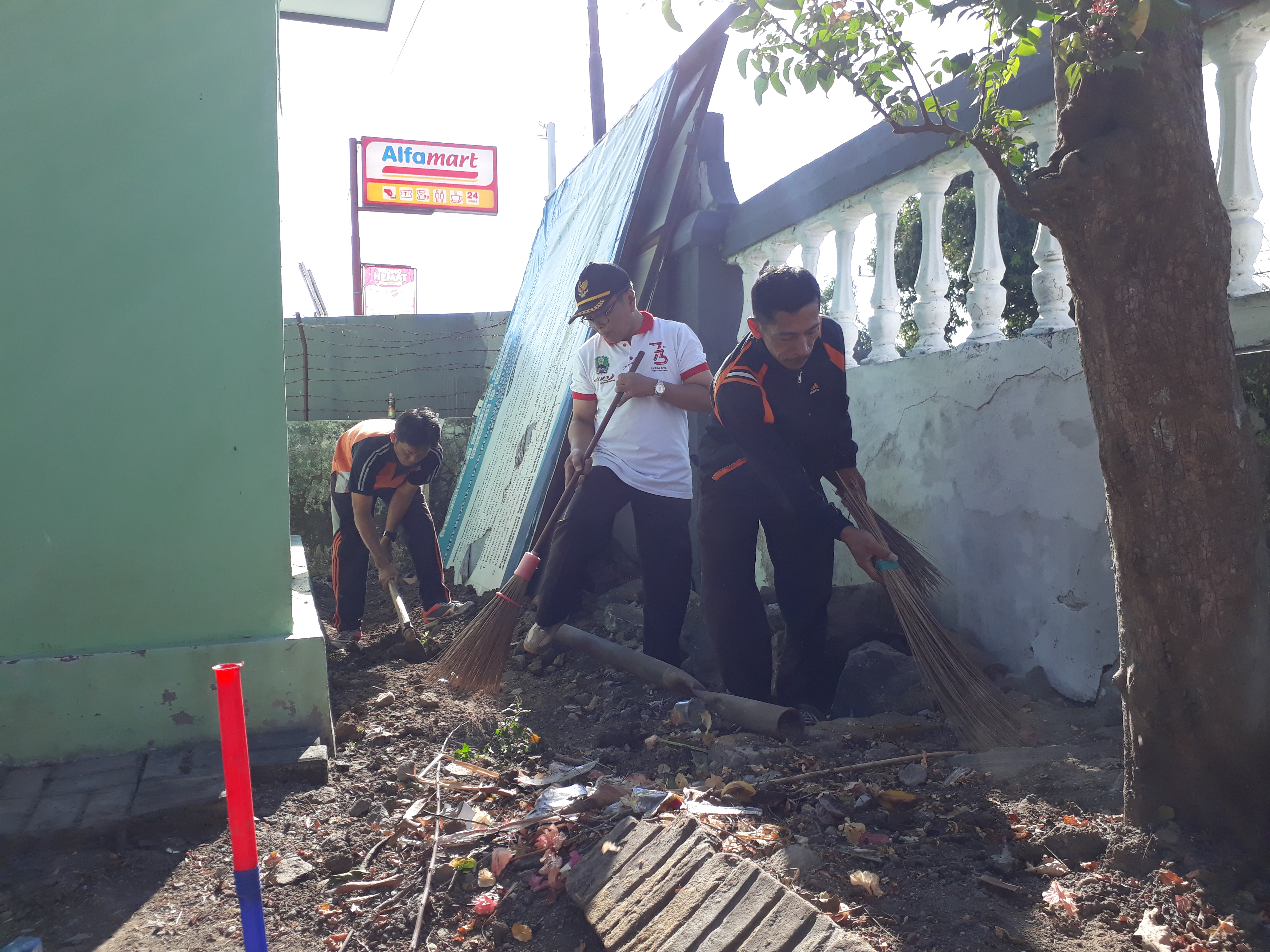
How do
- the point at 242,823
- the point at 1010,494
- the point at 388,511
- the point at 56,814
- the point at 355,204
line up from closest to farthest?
the point at 242,823, the point at 56,814, the point at 1010,494, the point at 388,511, the point at 355,204

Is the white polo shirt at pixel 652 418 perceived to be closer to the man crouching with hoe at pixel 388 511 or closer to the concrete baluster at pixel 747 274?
the concrete baluster at pixel 747 274

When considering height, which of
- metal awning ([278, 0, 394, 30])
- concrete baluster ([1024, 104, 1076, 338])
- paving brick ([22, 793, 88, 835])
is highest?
metal awning ([278, 0, 394, 30])

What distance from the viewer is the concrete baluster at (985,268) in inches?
133

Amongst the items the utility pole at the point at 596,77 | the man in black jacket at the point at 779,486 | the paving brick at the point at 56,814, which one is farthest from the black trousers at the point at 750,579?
the utility pole at the point at 596,77

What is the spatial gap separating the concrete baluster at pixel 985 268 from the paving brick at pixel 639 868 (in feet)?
7.29

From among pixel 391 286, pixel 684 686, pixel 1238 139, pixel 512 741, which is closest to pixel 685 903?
pixel 512 741

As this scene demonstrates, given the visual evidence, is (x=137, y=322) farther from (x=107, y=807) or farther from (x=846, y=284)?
(x=846, y=284)

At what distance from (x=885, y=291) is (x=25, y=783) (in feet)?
12.2

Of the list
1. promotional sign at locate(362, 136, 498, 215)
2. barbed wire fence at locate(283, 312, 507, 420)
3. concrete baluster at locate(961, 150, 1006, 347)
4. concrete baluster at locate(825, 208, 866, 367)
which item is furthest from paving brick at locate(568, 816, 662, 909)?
promotional sign at locate(362, 136, 498, 215)

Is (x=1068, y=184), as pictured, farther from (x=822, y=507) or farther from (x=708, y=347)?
(x=708, y=347)

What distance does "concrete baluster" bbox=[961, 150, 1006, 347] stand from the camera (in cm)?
339

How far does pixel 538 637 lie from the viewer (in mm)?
4172

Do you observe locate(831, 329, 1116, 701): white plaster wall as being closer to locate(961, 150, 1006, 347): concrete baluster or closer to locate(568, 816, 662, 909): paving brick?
locate(961, 150, 1006, 347): concrete baluster

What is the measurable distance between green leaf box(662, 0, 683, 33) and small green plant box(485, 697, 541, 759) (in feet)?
7.86
